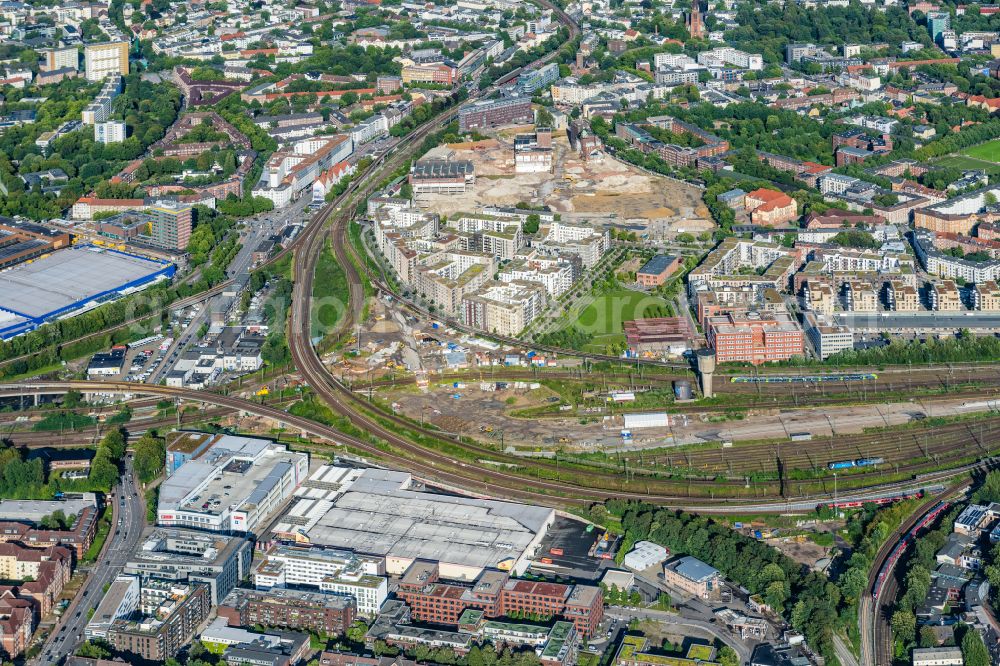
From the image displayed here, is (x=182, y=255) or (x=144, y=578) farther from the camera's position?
(x=182, y=255)

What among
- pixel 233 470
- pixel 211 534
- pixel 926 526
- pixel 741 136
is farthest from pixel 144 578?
pixel 741 136

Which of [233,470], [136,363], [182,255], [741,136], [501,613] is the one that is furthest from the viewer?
[741,136]

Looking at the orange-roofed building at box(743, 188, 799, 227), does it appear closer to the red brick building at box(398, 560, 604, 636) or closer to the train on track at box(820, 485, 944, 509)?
the train on track at box(820, 485, 944, 509)

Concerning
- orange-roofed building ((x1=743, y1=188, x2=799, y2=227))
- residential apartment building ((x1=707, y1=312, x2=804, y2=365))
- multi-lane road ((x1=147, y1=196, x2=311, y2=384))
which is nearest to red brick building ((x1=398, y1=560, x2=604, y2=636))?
residential apartment building ((x1=707, y1=312, x2=804, y2=365))

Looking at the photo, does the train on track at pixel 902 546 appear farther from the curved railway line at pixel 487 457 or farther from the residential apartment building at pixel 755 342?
the residential apartment building at pixel 755 342

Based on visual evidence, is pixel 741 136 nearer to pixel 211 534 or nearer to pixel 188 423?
pixel 188 423
